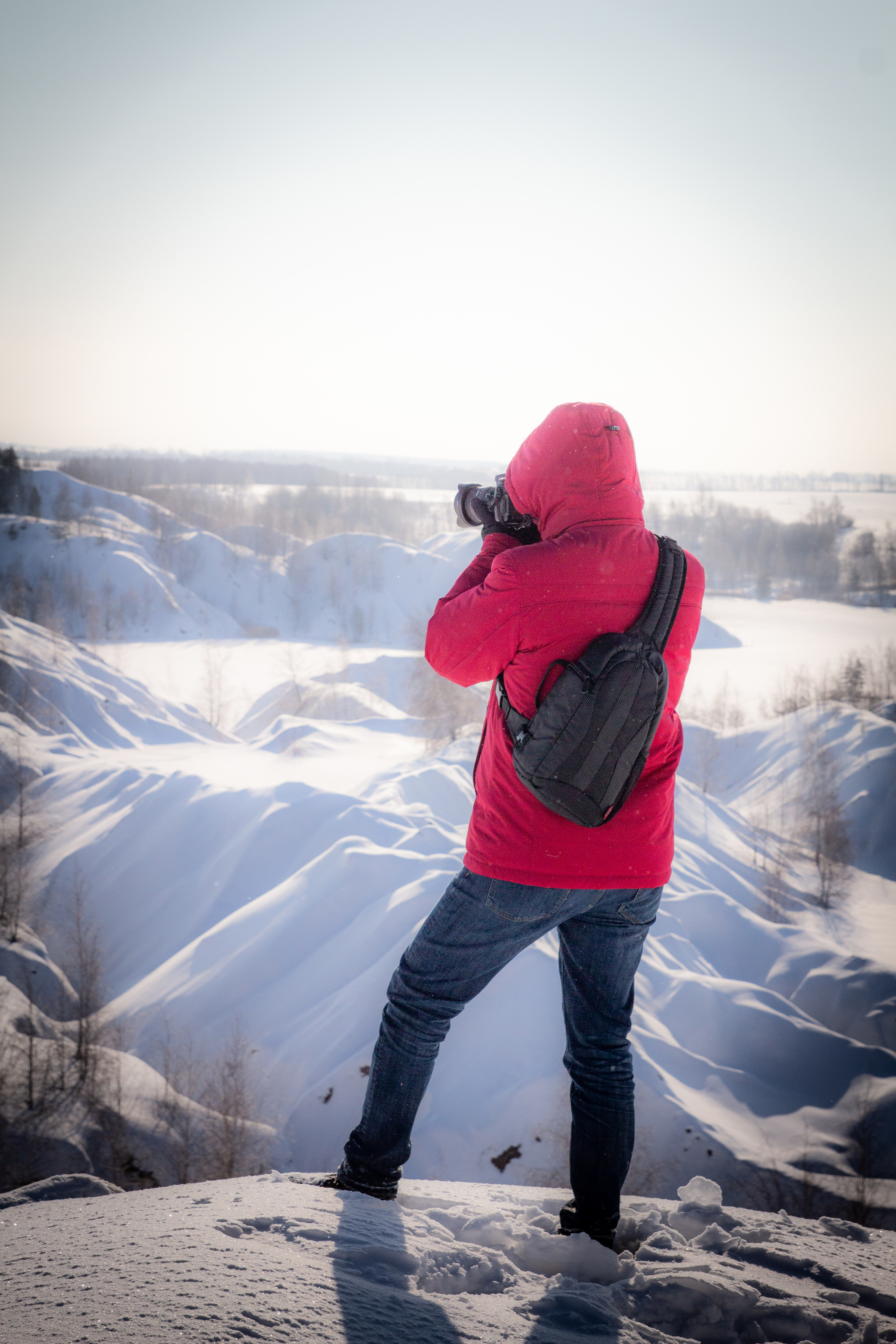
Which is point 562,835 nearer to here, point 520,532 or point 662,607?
point 662,607

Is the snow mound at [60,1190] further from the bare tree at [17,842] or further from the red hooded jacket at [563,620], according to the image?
the bare tree at [17,842]

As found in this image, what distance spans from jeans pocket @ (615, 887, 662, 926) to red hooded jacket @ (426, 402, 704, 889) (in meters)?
0.03

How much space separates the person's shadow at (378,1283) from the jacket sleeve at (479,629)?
3.76ft

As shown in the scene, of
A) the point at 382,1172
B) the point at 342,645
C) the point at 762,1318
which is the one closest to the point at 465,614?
the point at 382,1172

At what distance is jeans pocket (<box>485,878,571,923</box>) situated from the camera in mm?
1337

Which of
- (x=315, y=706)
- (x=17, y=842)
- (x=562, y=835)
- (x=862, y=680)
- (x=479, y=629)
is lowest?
(x=17, y=842)

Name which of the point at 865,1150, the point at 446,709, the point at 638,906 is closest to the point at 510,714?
the point at 638,906

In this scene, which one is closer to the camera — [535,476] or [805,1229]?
[535,476]

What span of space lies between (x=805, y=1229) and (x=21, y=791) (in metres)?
17.0

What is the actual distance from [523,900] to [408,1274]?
0.84 metres

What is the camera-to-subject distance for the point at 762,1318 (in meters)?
1.31

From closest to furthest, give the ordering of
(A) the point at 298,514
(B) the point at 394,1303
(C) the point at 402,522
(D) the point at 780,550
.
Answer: (B) the point at 394,1303, (D) the point at 780,550, (C) the point at 402,522, (A) the point at 298,514

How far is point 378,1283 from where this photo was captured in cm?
133

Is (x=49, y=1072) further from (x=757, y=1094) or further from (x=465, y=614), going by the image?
(x=465, y=614)
